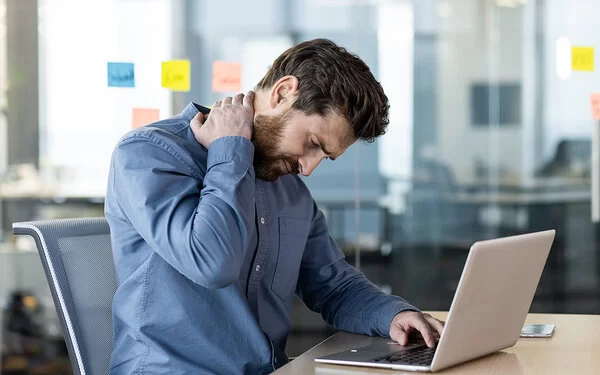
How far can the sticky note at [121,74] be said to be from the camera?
3971 millimetres

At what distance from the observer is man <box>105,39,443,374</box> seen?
65.4 inches

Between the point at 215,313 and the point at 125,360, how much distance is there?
0.18 metres

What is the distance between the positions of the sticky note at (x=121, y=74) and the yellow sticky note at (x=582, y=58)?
70.6 inches

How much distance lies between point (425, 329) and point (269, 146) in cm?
44

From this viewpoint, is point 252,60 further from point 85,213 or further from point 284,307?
point 284,307

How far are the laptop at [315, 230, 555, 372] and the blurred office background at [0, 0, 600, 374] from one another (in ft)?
7.42

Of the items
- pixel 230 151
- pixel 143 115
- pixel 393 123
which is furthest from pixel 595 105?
pixel 230 151

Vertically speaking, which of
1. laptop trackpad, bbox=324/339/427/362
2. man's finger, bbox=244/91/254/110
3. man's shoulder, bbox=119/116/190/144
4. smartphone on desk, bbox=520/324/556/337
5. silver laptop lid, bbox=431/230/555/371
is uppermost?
man's finger, bbox=244/91/254/110

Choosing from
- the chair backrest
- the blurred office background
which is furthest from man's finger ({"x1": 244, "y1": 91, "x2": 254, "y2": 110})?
the blurred office background

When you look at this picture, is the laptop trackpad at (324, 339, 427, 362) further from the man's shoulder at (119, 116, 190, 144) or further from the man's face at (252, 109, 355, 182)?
the man's shoulder at (119, 116, 190, 144)

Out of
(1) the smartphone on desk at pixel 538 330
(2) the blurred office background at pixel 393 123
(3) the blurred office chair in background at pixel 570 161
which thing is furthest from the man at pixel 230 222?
(3) the blurred office chair in background at pixel 570 161

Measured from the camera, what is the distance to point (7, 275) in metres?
4.04

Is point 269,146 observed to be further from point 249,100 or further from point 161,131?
point 161,131

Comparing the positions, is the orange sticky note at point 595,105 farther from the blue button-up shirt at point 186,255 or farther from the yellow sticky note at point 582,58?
the blue button-up shirt at point 186,255
